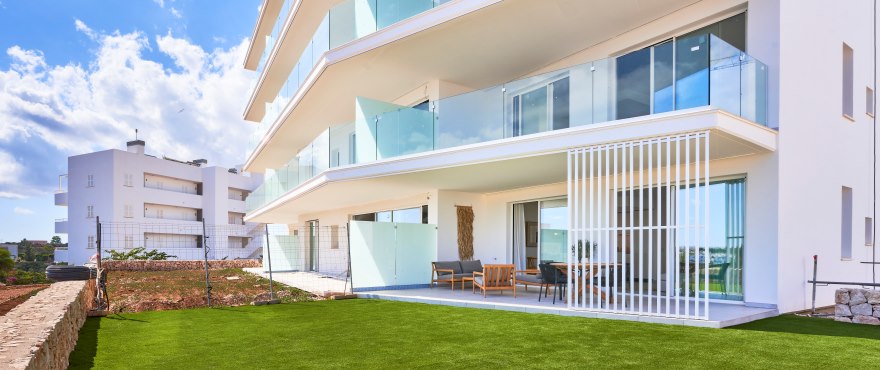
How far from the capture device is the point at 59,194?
1812 inches

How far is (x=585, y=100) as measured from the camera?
368 inches

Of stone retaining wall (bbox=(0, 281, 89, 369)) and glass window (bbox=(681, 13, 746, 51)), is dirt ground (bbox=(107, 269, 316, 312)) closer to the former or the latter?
stone retaining wall (bbox=(0, 281, 89, 369))

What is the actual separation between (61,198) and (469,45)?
1849 inches

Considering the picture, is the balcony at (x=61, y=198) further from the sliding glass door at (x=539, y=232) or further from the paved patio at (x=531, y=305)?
the sliding glass door at (x=539, y=232)

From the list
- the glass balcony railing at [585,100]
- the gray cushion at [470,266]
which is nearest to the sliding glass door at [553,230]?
the gray cushion at [470,266]

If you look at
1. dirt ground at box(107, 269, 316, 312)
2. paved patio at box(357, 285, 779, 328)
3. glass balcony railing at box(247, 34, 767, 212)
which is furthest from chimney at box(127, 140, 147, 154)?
paved patio at box(357, 285, 779, 328)

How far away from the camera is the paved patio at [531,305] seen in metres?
7.98

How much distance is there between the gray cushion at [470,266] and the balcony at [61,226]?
139 ft

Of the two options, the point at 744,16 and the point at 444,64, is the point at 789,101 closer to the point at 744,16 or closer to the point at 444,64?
the point at 744,16

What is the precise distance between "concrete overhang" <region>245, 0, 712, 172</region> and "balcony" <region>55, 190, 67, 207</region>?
130 ft

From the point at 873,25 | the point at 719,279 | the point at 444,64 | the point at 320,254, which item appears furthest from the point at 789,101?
the point at 320,254

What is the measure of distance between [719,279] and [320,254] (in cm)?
1598

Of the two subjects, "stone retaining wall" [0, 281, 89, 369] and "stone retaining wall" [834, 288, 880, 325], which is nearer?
"stone retaining wall" [0, 281, 89, 369]

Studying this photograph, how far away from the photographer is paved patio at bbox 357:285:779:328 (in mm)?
7977
